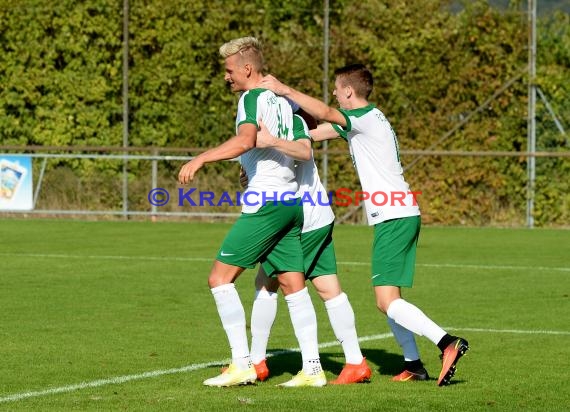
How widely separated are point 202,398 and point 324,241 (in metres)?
1.52

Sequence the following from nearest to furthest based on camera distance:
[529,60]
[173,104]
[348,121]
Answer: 1. [348,121]
2. [529,60]
3. [173,104]

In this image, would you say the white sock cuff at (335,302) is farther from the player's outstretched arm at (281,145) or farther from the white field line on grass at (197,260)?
the white field line on grass at (197,260)

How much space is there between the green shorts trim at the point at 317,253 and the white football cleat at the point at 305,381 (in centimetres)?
70

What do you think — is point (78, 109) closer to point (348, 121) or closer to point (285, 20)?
point (285, 20)

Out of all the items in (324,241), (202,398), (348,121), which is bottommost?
(202,398)

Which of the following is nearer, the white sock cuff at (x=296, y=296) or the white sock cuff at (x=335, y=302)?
the white sock cuff at (x=296, y=296)

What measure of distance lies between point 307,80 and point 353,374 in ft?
69.2

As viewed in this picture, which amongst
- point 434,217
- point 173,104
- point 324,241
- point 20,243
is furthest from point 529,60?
point 324,241

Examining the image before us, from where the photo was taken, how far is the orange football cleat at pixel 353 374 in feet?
28.4

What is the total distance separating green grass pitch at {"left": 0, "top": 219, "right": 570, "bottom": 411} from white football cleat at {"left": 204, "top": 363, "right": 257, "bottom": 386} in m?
0.09

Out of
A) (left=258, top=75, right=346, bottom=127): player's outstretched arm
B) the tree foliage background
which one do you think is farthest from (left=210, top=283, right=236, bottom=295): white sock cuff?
the tree foliage background

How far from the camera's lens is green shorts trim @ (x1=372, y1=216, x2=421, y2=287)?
8.74 m

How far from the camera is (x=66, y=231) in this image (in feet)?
83.4

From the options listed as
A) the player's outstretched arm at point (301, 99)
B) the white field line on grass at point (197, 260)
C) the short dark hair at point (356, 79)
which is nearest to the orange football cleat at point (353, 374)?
the player's outstretched arm at point (301, 99)
